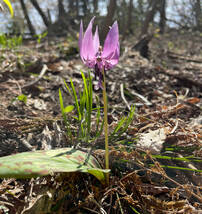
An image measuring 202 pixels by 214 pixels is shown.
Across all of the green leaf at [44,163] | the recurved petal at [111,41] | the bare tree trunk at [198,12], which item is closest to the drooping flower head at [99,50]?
the recurved petal at [111,41]

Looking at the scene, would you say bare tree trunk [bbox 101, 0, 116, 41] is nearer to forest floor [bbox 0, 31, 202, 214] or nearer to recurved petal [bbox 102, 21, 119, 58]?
forest floor [bbox 0, 31, 202, 214]

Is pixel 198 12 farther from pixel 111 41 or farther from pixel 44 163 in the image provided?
pixel 44 163

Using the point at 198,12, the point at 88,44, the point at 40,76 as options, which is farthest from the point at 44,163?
the point at 198,12

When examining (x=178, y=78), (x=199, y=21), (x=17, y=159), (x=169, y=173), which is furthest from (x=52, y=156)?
(x=199, y=21)

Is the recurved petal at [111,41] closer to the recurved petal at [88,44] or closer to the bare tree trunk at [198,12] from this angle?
the recurved petal at [88,44]

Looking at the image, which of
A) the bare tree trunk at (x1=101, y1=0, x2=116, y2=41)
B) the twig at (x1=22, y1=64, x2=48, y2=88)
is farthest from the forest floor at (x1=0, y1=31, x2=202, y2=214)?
the bare tree trunk at (x1=101, y1=0, x2=116, y2=41)

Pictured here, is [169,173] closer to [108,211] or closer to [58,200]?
[108,211]
